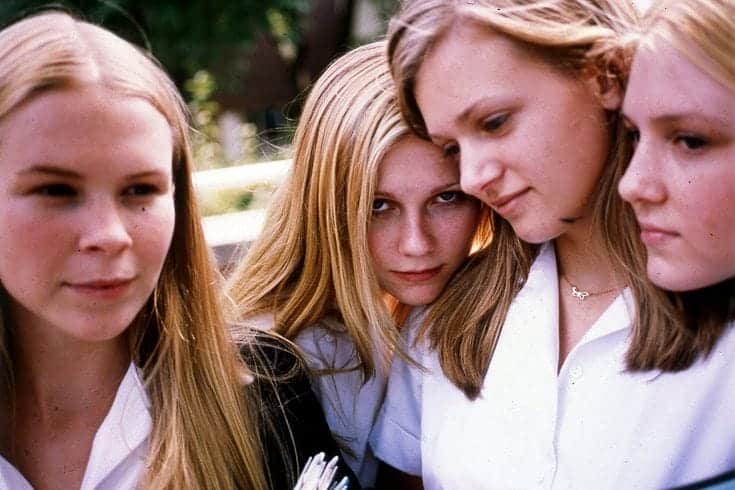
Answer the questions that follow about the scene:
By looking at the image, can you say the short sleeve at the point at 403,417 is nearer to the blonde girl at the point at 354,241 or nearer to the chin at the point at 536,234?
the blonde girl at the point at 354,241

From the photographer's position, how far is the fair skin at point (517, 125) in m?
1.77

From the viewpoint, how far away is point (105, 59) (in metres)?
1.69

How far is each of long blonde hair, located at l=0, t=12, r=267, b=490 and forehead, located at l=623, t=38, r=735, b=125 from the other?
874 mm

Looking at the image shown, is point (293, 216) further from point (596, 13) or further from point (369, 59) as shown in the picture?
point (596, 13)

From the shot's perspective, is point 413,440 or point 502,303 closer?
point 502,303

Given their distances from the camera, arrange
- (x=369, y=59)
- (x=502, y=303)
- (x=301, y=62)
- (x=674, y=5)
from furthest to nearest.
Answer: (x=301, y=62) < (x=369, y=59) < (x=502, y=303) < (x=674, y=5)

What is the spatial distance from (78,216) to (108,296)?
0.16 m

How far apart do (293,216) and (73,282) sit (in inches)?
30.9

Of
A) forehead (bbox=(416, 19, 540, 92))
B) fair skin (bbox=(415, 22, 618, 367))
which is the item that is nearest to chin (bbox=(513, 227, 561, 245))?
fair skin (bbox=(415, 22, 618, 367))

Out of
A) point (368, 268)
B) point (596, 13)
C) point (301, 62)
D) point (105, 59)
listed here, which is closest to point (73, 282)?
point (105, 59)

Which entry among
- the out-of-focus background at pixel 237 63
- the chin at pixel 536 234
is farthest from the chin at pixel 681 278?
the out-of-focus background at pixel 237 63

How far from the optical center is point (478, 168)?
183 cm

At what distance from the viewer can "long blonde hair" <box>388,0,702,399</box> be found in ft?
5.81

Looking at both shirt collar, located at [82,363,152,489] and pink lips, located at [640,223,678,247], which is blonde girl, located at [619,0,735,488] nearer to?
pink lips, located at [640,223,678,247]
